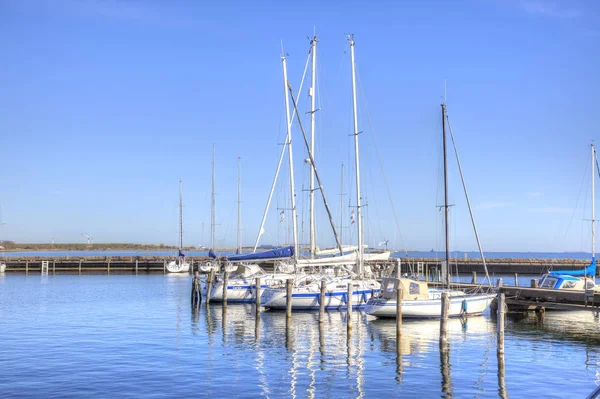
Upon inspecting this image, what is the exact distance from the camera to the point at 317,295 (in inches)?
1841

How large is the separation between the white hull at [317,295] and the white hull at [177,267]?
5595 cm

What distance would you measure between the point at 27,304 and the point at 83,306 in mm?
5207

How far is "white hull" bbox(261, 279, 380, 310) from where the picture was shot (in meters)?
46.6

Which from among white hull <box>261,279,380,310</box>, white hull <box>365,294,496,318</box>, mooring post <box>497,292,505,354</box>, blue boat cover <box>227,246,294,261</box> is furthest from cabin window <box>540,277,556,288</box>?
blue boat cover <box>227,246,294,261</box>

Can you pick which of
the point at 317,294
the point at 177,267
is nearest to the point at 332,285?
the point at 317,294

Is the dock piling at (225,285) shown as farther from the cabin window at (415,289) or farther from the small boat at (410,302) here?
the cabin window at (415,289)

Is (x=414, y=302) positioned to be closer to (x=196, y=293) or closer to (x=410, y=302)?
(x=410, y=302)

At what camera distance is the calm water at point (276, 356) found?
24.3 metres

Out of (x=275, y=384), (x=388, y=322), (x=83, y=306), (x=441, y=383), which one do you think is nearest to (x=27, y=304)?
(x=83, y=306)

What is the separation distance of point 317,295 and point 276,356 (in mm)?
16318

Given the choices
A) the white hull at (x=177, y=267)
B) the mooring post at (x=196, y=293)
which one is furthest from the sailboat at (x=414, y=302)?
the white hull at (x=177, y=267)

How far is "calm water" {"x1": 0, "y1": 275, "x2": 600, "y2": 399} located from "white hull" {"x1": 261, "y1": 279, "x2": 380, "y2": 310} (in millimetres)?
1154

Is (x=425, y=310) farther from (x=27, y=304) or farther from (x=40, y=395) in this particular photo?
(x=27, y=304)

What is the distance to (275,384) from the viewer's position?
2484 centimetres
